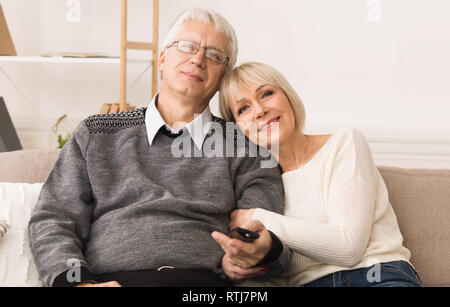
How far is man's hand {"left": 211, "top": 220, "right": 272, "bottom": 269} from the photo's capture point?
1.19 meters

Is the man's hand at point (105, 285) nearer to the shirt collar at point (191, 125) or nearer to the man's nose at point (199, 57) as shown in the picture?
the shirt collar at point (191, 125)

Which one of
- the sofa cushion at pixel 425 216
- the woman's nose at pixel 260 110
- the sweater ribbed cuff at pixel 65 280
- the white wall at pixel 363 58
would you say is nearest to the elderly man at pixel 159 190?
the sweater ribbed cuff at pixel 65 280

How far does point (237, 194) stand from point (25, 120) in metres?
2.11

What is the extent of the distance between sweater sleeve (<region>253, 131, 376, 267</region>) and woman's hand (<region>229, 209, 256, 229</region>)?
0.02m

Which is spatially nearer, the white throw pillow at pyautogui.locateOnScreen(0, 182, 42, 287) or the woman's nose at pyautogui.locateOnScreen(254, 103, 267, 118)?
the white throw pillow at pyautogui.locateOnScreen(0, 182, 42, 287)

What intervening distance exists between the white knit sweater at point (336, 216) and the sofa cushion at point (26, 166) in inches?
25.2

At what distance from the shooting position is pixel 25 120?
Answer: 10.7 ft

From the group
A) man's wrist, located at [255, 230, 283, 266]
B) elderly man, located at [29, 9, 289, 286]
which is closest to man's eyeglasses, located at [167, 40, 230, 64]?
elderly man, located at [29, 9, 289, 286]

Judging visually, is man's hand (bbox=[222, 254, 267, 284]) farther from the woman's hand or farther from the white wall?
the white wall

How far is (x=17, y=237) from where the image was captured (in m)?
1.35

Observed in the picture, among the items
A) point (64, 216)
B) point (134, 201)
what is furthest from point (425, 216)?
point (64, 216)
